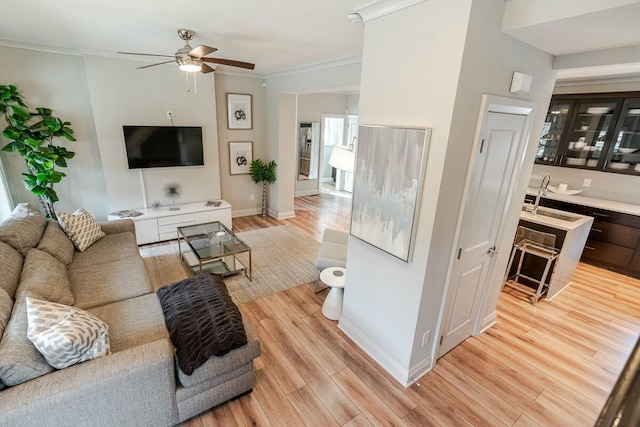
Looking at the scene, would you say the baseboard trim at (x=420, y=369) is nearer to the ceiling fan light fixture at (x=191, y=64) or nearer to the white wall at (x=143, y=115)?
the ceiling fan light fixture at (x=191, y=64)

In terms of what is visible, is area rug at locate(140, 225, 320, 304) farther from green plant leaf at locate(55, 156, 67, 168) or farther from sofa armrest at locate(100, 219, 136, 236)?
green plant leaf at locate(55, 156, 67, 168)

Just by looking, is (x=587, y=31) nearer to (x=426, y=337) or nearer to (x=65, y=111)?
(x=426, y=337)

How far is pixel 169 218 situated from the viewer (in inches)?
177

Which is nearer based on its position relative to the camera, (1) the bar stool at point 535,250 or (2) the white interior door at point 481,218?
(2) the white interior door at point 481,218

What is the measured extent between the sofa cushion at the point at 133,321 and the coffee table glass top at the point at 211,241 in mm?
962

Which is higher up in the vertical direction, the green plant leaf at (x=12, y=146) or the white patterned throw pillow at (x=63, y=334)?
the green plant leaf at (x=12, y=146)

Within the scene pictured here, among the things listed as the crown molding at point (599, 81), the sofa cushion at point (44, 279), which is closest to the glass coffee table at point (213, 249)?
the sofa cushion at point (44, 279)

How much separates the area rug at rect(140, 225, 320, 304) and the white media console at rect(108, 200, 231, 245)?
0.15 meters

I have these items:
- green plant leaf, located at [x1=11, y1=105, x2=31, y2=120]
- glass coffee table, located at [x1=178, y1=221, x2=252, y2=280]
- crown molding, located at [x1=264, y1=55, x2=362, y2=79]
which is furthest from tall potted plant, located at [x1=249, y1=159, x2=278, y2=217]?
green plant leaf, located at [x1=11, y1=105, x2=31, y2=120]

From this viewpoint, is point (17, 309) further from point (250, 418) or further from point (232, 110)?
point (232, 110)

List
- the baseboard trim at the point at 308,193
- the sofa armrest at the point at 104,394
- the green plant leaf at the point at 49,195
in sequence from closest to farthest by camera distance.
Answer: the sofa armrest at the point at 104,394 → the green plant leaf at the point at 49,195 → the baseboard trim at the point at 308,193

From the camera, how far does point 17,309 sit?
5.87 ft

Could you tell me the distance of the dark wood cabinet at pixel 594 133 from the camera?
3947 mm

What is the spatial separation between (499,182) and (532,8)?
1136mm
